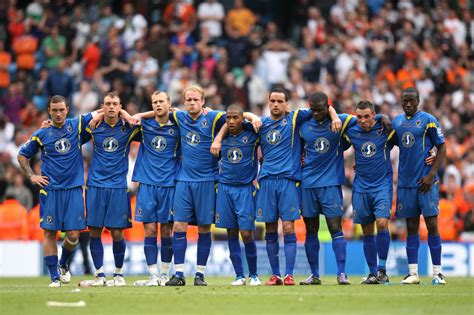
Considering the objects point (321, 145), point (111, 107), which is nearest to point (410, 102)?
point (321, 145)

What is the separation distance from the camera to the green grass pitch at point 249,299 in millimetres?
13961

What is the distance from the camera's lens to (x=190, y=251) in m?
Answer: 24.4

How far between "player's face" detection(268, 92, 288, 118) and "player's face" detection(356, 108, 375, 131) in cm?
107

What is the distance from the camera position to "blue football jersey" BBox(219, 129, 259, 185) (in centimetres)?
1759

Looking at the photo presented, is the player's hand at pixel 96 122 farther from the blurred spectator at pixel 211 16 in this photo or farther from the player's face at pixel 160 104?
→ the blurred spectator at pixel 211 16

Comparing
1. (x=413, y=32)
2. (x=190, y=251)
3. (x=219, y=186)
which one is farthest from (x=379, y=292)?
(x=413, y=32)

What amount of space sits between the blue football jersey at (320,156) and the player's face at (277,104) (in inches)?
16.3

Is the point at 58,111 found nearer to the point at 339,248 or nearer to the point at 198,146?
the point at 198,146

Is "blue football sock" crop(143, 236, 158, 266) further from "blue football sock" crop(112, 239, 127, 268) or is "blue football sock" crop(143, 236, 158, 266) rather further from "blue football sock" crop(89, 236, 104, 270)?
"blue football sock" crop(89, 236, 104, 270)

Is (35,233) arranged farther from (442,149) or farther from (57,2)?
(442,149)

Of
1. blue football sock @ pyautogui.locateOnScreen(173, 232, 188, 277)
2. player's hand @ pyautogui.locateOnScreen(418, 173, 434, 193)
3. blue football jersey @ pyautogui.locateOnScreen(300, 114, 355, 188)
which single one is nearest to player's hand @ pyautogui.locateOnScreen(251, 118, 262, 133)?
blue football jersey @ pyautogui.locateOnScreen(300, 114, 355, 188)

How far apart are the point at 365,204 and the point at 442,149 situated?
1370mm

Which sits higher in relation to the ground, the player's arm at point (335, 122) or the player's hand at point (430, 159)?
the player's arm at point (335, 122)

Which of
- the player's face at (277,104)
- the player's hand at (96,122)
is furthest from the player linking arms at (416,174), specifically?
the player's hand at (96,122)
